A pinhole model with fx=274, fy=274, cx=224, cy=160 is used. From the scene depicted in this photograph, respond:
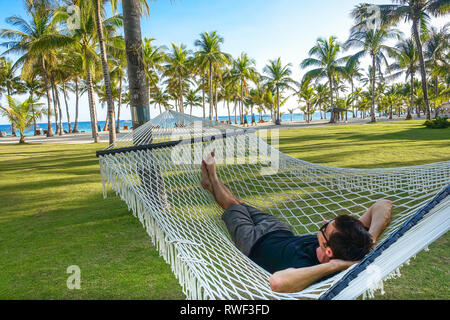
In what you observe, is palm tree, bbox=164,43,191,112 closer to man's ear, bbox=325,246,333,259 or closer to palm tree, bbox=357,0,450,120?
palm tree, bbox=357,0,450,120

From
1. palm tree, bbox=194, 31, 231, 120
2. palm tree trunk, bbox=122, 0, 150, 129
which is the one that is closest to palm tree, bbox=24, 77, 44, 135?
palm tree, bbox=194, 31, 231, 120

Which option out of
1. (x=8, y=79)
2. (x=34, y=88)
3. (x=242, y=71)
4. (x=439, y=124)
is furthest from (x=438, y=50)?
(x=8, y=79)

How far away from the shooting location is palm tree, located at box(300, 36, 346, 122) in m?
17.8

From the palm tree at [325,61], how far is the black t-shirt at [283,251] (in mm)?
18001

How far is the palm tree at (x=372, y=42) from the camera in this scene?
49.0 feet

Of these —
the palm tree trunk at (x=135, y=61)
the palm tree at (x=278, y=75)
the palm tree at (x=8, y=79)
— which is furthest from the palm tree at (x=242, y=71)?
the palm tree trunk at (x=135, y=61)

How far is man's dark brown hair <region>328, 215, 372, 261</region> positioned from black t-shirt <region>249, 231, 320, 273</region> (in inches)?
6.1

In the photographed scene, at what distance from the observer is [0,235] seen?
230cm

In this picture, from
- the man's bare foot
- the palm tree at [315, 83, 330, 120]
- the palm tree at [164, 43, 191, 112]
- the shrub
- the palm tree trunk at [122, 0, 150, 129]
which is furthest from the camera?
the palm tree at [315, 83, 330, 120]

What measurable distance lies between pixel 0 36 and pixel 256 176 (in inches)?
579

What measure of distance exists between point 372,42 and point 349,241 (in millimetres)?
17423

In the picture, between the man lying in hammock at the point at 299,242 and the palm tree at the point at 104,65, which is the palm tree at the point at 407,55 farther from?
the man lying in hammock at the point at 299,242

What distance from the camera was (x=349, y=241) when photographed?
1.04 m
